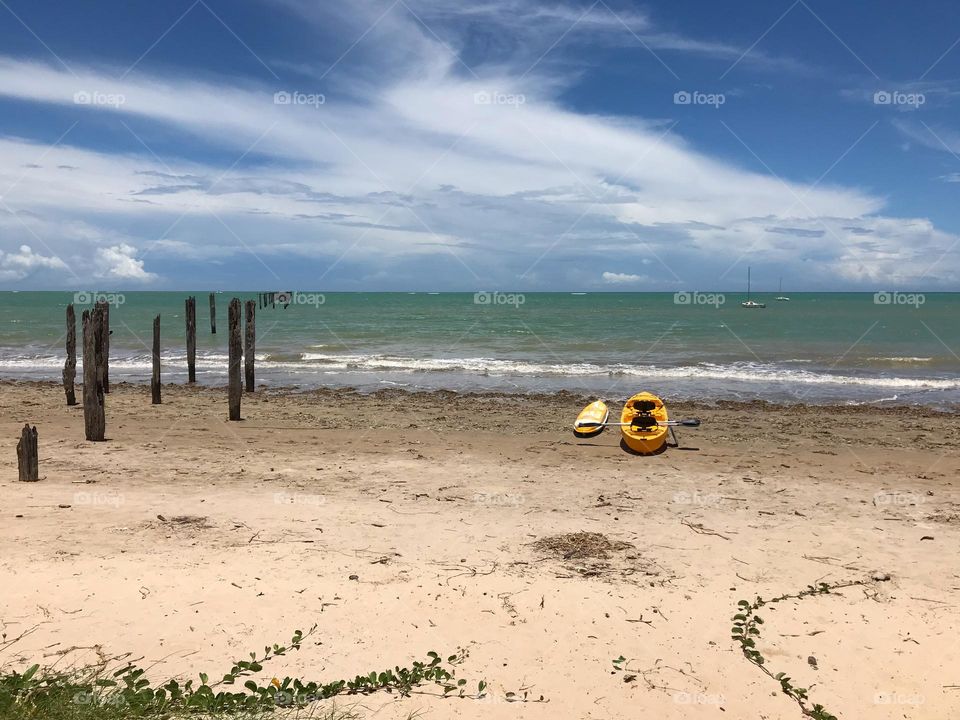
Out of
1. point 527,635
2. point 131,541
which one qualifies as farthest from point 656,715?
point 131,541

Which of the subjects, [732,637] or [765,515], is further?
[765,515]

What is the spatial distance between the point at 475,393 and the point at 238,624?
53.8 ft

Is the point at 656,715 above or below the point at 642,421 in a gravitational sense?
below

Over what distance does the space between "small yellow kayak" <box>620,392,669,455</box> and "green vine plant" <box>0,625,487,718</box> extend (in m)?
8.52

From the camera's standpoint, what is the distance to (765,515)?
9.32 m

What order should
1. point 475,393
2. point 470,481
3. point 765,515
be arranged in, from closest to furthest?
point 765,515, point 470,481, point 475,393

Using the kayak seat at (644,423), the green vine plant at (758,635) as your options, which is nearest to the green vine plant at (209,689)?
the green vine plant at (758,635)

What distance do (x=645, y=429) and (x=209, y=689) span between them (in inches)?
405

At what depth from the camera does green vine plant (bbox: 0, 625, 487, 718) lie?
428cm

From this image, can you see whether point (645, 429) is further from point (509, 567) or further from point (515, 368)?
point (515, 368)

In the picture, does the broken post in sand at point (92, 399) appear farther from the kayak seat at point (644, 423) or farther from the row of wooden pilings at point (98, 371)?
the kayak seat at point (644, 423)

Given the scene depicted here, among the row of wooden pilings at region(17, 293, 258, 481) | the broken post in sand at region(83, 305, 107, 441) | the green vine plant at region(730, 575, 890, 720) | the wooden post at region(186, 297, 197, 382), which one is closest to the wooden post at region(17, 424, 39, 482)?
the row of wooden pilings at region(17, 293, 258, 481)

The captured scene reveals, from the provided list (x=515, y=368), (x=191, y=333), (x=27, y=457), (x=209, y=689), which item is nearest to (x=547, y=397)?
(x=515, y=368)

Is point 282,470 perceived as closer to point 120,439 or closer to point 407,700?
point 120,439
